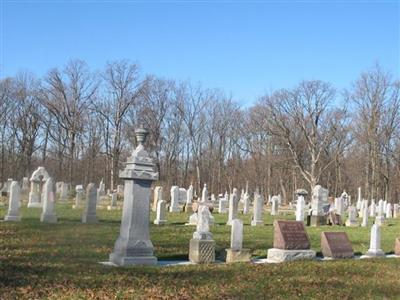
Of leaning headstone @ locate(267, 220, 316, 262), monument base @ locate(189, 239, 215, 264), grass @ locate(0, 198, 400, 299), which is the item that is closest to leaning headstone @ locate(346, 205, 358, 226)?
grass @ locate(0, 198, 400, 299)

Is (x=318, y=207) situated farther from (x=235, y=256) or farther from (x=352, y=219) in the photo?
(x=235, y=256)

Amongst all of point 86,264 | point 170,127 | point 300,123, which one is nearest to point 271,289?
point 86,264

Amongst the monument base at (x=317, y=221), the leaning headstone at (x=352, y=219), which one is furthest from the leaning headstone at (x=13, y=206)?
the leaning headstone at (x=352, y=219)

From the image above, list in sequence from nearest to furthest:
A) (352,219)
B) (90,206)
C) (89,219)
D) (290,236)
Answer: (290,236) < (89,219) < (90,206) < (352,219)

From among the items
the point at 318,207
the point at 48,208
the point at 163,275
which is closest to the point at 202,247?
the point at 163,275

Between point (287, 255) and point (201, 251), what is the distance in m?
2.53

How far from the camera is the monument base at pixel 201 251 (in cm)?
1250

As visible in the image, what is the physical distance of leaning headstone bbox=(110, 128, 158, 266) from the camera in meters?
11.7

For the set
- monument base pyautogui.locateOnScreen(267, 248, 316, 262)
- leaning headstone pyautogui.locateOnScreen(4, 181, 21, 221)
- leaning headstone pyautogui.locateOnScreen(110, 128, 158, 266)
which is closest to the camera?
leaning headstone pyautogui.locateOnScreen(110, 128, 158, 266)

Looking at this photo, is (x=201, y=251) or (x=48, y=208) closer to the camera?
(x=201, y=251)

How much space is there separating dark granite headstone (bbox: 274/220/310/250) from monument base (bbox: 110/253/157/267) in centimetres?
371

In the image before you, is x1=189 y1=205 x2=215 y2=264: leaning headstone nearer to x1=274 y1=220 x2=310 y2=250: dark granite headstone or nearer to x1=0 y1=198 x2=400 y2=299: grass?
x1=0 y1=198 x2=400 y2=299: grass

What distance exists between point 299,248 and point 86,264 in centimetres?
588

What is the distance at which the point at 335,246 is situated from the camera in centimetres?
1477
